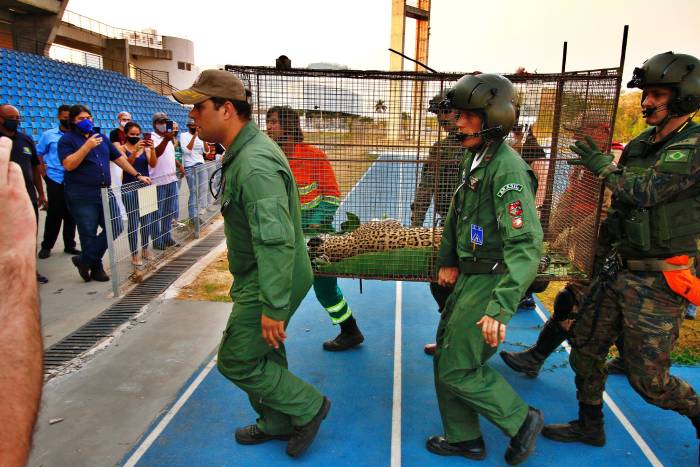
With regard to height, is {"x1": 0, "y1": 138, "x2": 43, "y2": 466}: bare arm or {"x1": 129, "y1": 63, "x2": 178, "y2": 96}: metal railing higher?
{"x1": 129, "y1": 63, "x2": 178, "y2": 96}: metal railing

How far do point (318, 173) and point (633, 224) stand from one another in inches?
95.8

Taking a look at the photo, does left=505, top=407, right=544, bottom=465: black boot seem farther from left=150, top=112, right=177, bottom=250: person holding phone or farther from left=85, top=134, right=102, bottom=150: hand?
left=150, top=112, right=177, bottom=250: person holding phone

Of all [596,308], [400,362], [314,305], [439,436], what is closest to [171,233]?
[314,305]

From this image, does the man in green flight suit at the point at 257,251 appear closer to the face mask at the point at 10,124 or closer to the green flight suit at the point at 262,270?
the green flight suit at the point at 262,270

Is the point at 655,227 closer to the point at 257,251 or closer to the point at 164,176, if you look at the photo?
the point at 257,251

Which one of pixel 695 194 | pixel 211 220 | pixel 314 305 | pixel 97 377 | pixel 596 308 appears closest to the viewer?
pixel 695 194

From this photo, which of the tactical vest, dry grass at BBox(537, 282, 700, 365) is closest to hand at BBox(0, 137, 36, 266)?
the tactical vest

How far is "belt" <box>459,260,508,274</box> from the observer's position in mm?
2605

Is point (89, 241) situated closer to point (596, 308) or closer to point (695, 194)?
point (596, 308)

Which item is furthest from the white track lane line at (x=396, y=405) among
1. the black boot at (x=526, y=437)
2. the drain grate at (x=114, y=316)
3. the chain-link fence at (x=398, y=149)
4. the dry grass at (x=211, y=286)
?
the drain grate at (x=114, y=316)

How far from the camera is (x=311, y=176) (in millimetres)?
4117

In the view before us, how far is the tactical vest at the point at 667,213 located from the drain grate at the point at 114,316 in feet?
14.4

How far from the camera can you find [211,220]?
954 cm

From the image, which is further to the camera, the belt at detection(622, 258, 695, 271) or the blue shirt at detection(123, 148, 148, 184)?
the blue shirt at detection(123, 148, 148, 184)
